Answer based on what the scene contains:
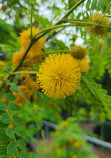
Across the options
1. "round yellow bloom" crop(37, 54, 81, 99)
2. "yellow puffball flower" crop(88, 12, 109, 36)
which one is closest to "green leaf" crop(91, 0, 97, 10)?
"yellow puffball flower" crop(88, 12, 109, 36)

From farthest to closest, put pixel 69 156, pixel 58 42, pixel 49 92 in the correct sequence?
pixel 69 156, pixel 58 42, pixel 49 92

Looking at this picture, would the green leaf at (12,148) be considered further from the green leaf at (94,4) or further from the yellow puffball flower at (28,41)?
the green leaf at (94,4)

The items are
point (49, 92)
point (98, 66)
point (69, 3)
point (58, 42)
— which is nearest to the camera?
point (49, 92)

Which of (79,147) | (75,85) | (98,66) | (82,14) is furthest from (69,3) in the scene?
(79,147)

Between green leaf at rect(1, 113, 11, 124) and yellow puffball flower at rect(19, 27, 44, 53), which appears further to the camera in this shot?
yellow puffball flower at rect(19, 27, 44, 53)

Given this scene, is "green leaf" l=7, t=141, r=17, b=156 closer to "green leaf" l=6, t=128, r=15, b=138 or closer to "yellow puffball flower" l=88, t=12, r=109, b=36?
"green leaf" l=6, t=128, r=15, b=138

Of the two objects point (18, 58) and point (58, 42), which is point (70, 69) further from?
point (18, 58)

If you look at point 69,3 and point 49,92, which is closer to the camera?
point 49,92

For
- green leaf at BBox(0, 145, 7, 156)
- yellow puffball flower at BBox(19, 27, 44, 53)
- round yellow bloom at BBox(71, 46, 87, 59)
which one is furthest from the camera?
yellow puffball flower at BBox(19, 27, 44, 53)
